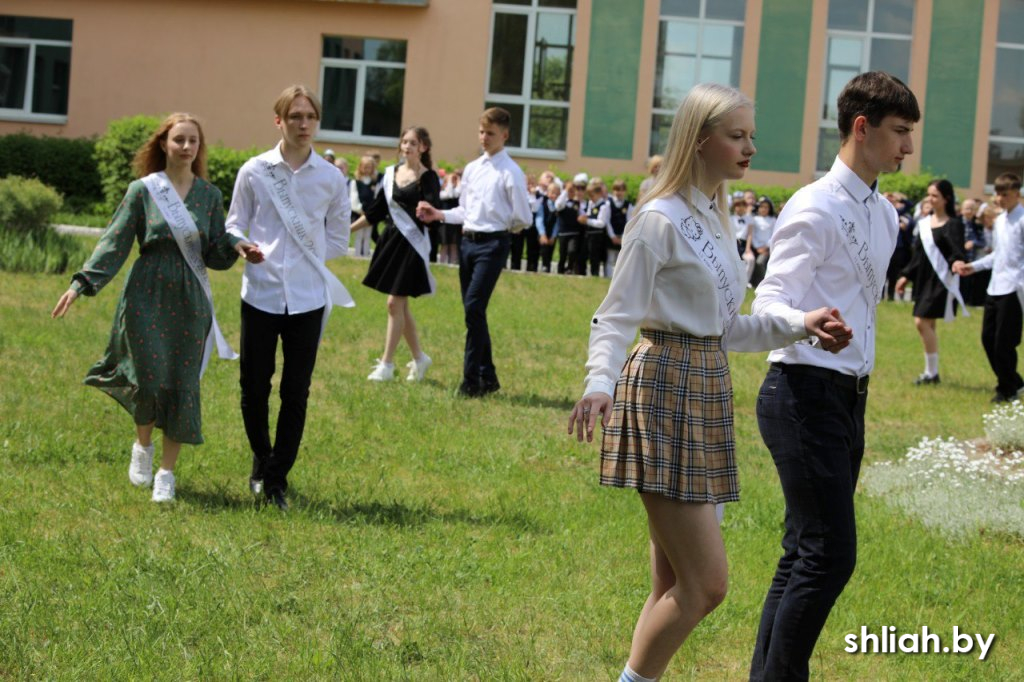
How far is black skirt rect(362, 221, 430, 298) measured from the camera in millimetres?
11391

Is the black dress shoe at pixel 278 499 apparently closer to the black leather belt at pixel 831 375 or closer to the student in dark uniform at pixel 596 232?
the black leather belt at pixel 831 375

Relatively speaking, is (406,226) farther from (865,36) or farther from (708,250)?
(865,36)

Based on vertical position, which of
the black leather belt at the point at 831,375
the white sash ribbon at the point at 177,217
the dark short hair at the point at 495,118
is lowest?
the black leather belt at the point at 831,375

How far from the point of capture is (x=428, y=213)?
10641 mm

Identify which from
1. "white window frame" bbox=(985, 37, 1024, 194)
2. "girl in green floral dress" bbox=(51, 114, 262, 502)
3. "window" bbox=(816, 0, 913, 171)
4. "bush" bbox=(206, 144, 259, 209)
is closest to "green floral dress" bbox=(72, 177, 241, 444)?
"girl in green floral dress" bbox=(51, 114, 262, 502)

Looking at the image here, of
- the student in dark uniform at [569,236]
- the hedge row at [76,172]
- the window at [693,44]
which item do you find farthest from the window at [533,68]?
the student in dark uniform at [569,236]

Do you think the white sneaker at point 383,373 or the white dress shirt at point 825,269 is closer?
the white dress shirt at point 825,269

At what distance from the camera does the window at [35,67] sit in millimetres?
30641

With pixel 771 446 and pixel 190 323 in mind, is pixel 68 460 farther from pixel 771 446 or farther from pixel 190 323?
pixel 771 446

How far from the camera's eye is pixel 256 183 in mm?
7188

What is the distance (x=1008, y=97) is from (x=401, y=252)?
2249cm

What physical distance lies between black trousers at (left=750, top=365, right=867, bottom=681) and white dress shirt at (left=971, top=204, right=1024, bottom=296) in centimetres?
905

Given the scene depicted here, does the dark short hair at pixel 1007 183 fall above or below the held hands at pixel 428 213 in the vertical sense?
above

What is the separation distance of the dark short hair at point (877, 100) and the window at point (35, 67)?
2847 centimetres
